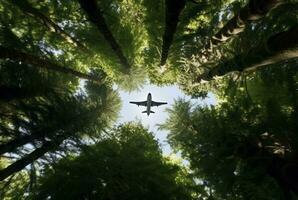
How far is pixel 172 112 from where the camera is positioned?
499 inches

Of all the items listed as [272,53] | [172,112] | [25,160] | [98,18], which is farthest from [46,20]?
[272,53]

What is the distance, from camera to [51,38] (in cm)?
1398

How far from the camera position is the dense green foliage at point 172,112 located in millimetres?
7238

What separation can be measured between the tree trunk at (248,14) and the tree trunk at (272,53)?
0.52m

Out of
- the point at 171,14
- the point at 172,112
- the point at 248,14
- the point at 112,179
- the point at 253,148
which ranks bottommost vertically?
the point at 112,179

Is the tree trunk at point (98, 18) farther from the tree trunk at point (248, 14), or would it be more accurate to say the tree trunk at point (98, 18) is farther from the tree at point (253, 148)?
the tree at point (253, 148)

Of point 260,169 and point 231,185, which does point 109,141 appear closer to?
point 231,185

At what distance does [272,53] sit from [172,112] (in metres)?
7.14

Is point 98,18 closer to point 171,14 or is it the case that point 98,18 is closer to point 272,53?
point 171,14

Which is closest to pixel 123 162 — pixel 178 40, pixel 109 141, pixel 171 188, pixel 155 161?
pixel 155 161

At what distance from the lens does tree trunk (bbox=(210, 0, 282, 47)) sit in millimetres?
5618

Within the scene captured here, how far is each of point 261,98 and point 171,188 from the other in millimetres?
3924

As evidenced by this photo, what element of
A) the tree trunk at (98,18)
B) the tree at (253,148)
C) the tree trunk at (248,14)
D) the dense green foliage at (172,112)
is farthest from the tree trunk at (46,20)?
the tree at (253,148)

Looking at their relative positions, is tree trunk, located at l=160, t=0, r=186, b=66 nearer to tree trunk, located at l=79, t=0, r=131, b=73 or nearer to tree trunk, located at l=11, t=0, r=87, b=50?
tree trunk, located at l=79, t=0, r=131, b=73
